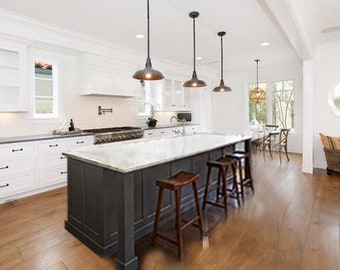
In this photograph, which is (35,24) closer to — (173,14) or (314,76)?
(173,14)

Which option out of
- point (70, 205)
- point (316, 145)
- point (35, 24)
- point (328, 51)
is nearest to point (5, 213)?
point (70, 205)

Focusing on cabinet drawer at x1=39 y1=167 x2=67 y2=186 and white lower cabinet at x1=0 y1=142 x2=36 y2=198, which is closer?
white lower cabinet at x1=0 y1=142 x2=36 y2=198

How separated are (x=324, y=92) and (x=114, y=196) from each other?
5.12 meters

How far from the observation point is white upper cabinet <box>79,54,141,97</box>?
4.47 metres

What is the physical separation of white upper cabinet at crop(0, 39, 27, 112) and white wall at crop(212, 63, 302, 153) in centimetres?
629

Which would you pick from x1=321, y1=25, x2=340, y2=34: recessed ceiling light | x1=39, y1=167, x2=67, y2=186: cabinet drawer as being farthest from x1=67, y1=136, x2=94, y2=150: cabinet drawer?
x1=321, y1=25, x2=340, y2=34: recessed ceiling light

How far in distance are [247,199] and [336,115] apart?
3.21 metres

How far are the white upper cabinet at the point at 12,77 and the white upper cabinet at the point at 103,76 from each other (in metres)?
1.12

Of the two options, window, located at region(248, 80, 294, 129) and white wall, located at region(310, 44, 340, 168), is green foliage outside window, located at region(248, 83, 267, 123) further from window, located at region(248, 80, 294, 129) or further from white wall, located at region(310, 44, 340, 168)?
white wall, located at region(310, 44, 340, 168)

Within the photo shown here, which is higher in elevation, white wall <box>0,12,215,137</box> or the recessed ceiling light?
the recessed ceiling light

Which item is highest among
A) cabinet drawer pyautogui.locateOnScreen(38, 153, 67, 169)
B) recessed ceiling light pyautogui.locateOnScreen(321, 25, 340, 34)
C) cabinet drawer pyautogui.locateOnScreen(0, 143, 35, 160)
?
recessed ceiling light pyautogui.locateOnScreen(321, 25, 340, 34)

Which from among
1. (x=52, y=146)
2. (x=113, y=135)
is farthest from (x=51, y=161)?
(x=113, y=135)

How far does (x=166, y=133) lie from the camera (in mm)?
6012

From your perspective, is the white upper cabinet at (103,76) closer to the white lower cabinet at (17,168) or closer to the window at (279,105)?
the white lower cabinet at (17,168)
